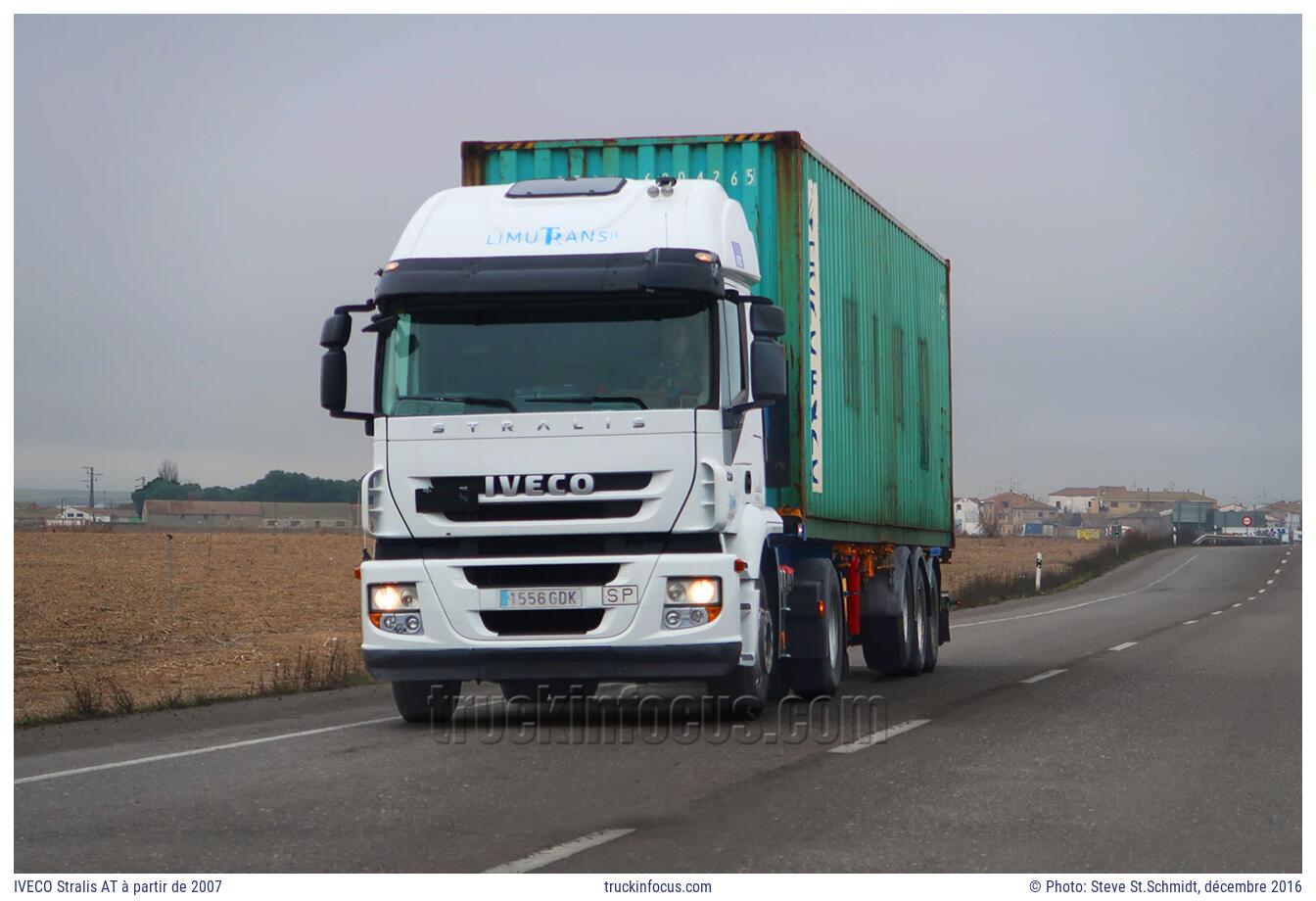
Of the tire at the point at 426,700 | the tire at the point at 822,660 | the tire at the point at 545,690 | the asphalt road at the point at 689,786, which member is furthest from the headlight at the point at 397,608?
the tire at the point at 822,660

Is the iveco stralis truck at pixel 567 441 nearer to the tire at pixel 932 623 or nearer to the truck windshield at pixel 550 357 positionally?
the truck windshield at pixel 550 357

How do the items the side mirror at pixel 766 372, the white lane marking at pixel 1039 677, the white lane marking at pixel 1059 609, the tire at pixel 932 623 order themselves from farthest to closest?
the white lane marking at pixel 1059 609 → the tire at pixel 932 623 → the white lane marking at pixel 1039 677 → the side mirror at pixel 766 372

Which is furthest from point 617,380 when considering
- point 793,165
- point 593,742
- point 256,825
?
point 256,825

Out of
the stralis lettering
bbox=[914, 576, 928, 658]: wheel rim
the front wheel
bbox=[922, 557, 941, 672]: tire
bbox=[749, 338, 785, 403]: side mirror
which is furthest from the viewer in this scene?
bbox=[922, 557, 941, 672]: tire

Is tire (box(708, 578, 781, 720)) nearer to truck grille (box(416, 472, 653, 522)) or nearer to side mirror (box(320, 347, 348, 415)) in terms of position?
truck grille (box(416, 472, 653, 522))

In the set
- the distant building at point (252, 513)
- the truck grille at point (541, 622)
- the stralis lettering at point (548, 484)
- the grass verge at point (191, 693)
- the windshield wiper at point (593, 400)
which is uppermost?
the distant building at point (252, 513)

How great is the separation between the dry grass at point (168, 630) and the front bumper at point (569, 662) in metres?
3.97

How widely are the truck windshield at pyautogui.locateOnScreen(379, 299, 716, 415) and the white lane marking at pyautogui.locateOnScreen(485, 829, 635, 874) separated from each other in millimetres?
4283

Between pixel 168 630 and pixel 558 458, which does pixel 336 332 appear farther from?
pixel 168 630

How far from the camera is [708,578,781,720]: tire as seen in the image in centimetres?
1212

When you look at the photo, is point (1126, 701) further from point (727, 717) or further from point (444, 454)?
point (444, 454)

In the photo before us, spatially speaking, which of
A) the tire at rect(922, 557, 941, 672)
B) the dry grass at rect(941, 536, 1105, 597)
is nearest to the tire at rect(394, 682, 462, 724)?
the tire at rect(922, 557, 941, 672)

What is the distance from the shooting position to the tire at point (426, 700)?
12.6 metres
